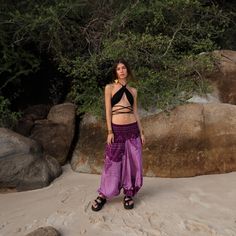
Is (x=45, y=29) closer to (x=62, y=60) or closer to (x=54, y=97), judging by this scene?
(x=62, y=60)

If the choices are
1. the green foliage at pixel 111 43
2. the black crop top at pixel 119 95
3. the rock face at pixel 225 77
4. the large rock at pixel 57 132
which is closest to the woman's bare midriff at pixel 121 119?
the black crop top at pixel 119 95

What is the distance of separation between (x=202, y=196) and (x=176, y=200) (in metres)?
0.34

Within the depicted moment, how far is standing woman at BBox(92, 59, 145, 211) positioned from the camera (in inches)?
185

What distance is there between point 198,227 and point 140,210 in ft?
2.31

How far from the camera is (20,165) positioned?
19.3 feet

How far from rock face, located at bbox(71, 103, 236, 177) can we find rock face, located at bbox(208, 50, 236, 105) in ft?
3.64

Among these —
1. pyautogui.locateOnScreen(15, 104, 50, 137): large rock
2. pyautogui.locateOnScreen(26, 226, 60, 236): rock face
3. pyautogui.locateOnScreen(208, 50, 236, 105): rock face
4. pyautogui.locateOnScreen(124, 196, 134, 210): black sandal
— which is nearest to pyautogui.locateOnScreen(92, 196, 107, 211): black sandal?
pyautogui.locateOnScreen(124, 196, 134, 210): black sandal

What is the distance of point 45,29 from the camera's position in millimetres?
7289

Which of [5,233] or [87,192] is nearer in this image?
[5,233]

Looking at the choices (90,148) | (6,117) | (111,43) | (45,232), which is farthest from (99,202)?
(111,43)

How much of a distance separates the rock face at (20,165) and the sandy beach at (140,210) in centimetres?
15

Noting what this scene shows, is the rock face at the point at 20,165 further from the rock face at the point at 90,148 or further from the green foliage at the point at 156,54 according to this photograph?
the green foliage at the point at 156,54

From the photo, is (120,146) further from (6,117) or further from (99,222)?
(6,117)

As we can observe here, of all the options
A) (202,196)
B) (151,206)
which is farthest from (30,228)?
(202,196)
